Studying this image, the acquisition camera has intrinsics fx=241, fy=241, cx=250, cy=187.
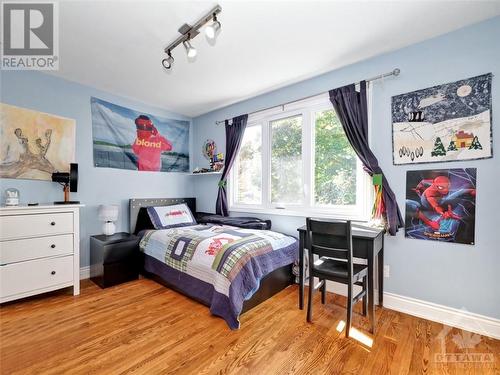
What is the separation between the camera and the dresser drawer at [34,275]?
2.25 m

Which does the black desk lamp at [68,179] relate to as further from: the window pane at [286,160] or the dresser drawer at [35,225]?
the window pane at [286,160]

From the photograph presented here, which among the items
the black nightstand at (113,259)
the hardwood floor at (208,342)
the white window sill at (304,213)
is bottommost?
the hardwood floor at (208,342)

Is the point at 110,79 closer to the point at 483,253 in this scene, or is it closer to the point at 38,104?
the point at 38,104

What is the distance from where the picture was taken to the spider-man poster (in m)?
2.01

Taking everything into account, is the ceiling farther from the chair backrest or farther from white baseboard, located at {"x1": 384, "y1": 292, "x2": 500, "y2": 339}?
white baseboard, located at {"x1": 384, "y1": 292, "x2": 500, "y2": 339}

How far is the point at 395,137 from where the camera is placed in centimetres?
235

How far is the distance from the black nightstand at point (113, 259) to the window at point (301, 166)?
154 cm

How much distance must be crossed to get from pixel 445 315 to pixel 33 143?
4.51 meters

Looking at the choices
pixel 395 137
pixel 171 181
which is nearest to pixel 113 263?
pixel 171 181

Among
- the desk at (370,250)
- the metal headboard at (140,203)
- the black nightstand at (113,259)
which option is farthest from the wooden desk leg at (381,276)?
the metal headboard at (140,203)

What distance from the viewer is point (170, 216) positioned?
359cm

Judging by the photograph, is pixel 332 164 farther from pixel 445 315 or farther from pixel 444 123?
pixel 445 315

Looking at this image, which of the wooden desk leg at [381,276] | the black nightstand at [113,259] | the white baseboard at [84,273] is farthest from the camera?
the white baseboard at [84,273]

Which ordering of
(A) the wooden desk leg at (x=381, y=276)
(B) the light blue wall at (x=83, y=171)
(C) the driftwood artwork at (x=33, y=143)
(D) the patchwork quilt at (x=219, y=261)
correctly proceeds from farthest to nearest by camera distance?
(B) the light blue wall at (x=83, y=171) → (C) the driftwood artwork at (x=33, y=143) → (A) the wooden desk leg at (x=381, y=276) → (D) the patchwork quilt at (x=219, y=261)
